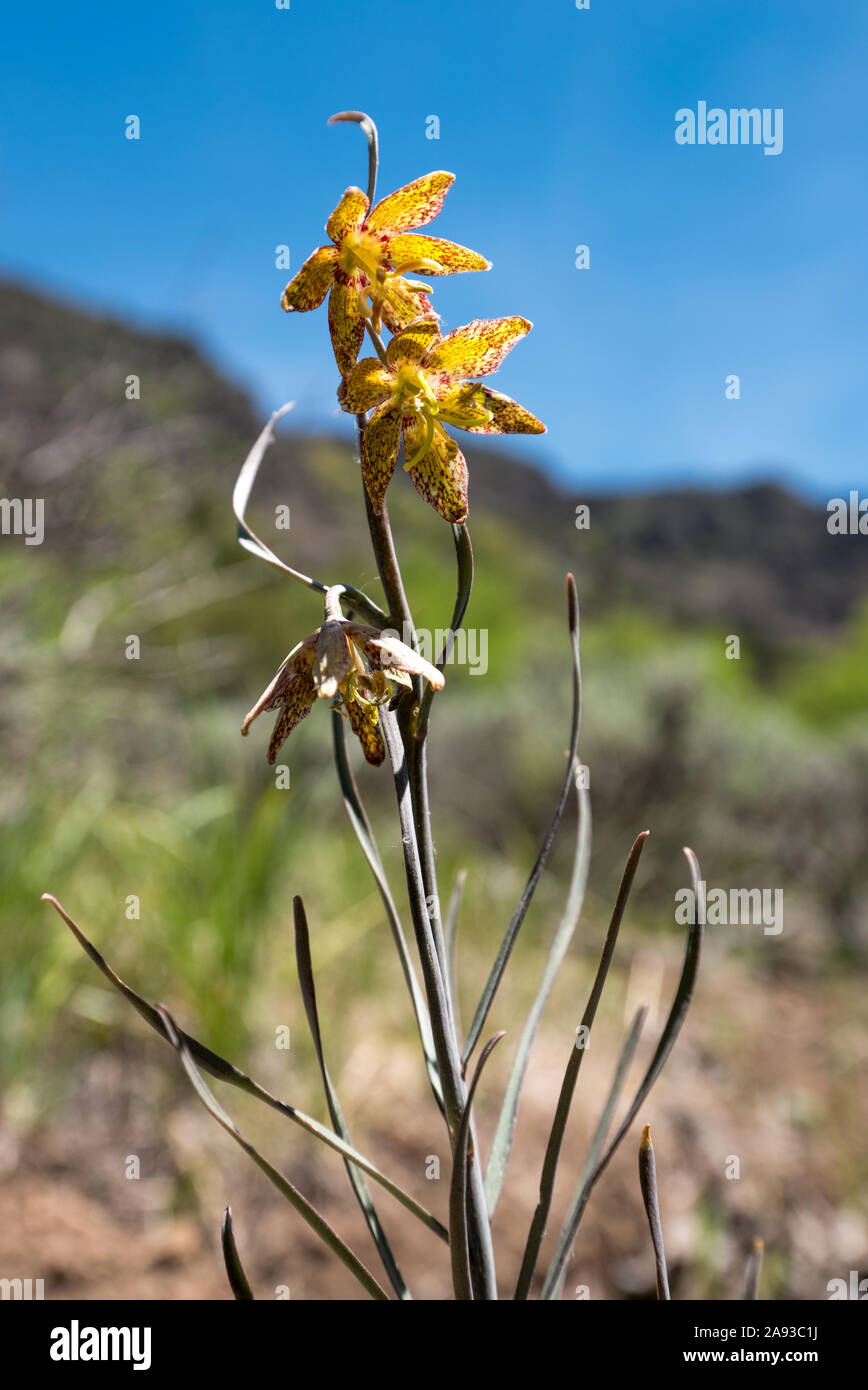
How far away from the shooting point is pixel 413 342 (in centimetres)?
54

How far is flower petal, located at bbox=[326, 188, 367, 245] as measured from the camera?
0.54m

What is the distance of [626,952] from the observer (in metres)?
4.41

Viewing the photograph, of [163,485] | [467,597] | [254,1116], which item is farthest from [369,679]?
[163,485]

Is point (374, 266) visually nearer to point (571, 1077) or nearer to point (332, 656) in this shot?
point (332, 656)

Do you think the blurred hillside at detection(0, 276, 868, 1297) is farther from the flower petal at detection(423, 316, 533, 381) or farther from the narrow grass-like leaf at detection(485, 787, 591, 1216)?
the narrow grass-like leaf at detection(485, 787, 591, 1216)

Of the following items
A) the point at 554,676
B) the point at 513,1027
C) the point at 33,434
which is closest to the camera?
the point at 513,1027

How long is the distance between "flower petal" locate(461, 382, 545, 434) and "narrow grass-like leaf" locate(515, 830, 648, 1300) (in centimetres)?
26

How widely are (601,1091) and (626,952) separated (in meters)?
1.44

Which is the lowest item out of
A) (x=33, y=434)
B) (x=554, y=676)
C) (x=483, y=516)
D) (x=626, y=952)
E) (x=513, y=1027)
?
(x=513, y=1027)

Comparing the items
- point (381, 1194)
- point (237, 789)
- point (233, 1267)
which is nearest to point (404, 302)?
point (233, 1267)

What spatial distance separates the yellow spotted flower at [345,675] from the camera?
53cm

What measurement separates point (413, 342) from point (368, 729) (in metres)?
0.24
